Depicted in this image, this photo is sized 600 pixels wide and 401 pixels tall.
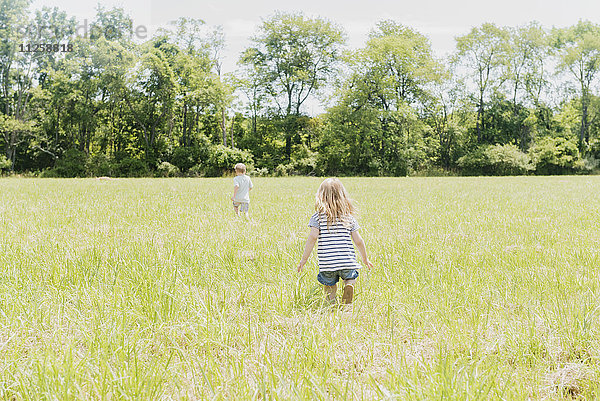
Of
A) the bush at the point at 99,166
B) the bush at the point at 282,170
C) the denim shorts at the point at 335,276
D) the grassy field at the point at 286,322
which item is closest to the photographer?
the grassy field at the point at 286,322

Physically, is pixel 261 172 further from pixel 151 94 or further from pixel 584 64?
pixel 584 64

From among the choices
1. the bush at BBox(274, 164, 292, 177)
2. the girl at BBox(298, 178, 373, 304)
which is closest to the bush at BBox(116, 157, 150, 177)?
the bush at BBox(274, 164, 292, 177)

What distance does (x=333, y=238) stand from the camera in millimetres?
3863

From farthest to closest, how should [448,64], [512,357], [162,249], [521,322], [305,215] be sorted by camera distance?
[448,64] → [305,215] → [162,249] → [521,322] → [512,357]

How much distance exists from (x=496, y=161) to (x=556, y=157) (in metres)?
7.13

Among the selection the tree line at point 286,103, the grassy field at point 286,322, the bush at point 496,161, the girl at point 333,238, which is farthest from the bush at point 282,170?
the girl at point 333,238

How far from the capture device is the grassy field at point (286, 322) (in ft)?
7.41

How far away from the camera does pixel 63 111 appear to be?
150 ft

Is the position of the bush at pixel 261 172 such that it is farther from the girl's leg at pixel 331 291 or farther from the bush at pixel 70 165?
the girl's leg at pixel 331 291

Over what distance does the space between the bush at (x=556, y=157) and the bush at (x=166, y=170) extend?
4200 centimetres

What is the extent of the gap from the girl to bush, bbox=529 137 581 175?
52.9 m

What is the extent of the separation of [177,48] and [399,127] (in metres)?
29.5

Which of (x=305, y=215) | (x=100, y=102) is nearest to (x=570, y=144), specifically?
(x=305, y=215)

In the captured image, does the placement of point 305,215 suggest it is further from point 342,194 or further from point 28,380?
point 28,380
